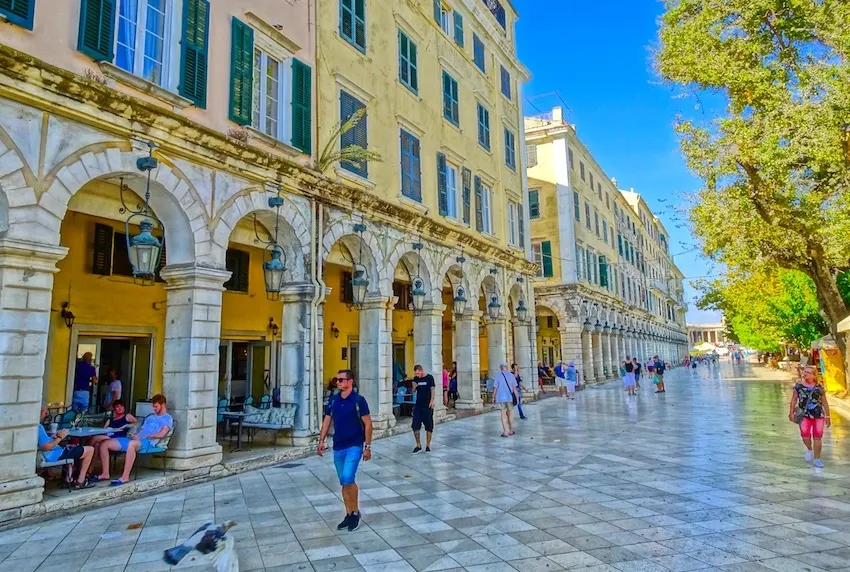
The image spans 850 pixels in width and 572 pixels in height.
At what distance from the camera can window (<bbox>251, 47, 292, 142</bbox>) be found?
1016cm

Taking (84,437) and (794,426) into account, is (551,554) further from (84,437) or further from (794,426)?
(794,426)

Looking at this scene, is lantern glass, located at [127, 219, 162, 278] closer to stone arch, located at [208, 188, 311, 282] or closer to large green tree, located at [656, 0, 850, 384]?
stone arch, located at [208, 188, 311, 282]

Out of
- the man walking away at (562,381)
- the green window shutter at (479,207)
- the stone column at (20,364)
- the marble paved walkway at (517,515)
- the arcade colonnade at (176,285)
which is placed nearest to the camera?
the marble paved walkway at (517,515)

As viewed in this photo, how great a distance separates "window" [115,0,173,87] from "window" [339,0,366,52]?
4837 mm

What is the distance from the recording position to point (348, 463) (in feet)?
18.5

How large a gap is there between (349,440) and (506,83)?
1948cm

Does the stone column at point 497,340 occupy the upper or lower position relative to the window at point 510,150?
lower

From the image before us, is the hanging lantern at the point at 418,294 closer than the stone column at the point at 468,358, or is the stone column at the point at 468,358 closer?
the hanging lantern at the point at 418,294

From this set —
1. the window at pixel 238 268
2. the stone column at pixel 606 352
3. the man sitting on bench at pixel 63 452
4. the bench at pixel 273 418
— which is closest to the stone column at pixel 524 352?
the window at pixel 238 268

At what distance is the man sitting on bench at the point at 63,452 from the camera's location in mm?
6637

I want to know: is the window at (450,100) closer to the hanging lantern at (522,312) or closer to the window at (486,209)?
the window at (486,209)

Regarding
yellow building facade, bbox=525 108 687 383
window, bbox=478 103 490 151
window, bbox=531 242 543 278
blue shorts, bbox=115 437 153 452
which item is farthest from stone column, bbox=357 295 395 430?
window, bbox=531 242 543 278

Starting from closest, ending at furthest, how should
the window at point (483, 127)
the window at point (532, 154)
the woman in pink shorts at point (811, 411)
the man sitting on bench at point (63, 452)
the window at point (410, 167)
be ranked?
the man sitting on bench at point (63, 452)
the woman in pink shorts at point (811, 411)
the window at point (410, 167)
the window at point (483, 127)
the window at point (532, 154)

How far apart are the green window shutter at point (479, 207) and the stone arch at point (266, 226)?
8463 mm
